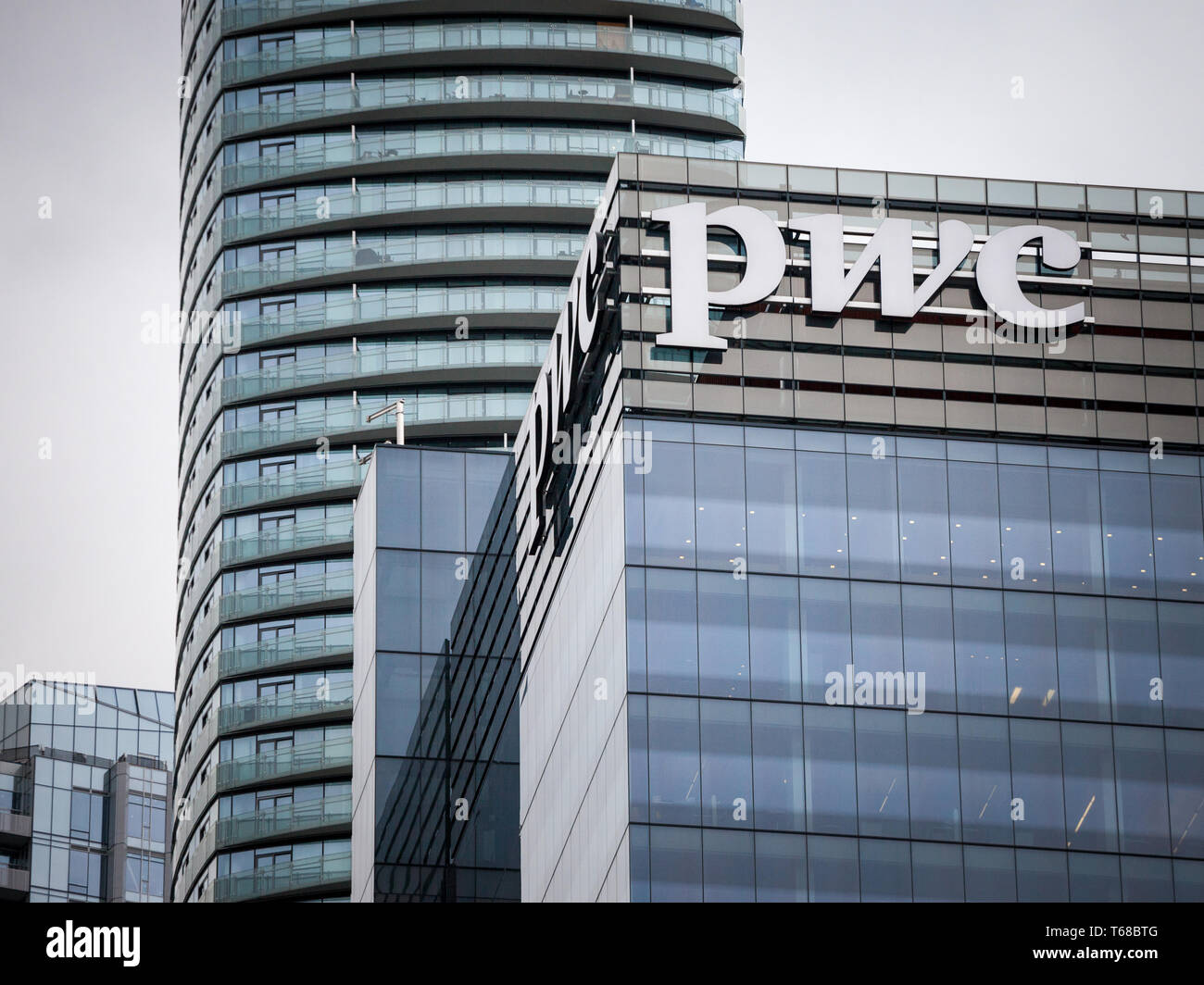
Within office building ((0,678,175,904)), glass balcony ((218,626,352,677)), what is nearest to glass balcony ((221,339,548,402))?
glass balcony ((218,626,352,677))

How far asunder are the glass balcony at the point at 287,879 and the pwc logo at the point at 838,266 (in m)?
53.9

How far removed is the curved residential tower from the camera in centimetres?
11319

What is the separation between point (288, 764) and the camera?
108 meters

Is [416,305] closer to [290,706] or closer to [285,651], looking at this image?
[285,651]

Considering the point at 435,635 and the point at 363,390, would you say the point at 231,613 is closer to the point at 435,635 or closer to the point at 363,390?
the point at 363,390

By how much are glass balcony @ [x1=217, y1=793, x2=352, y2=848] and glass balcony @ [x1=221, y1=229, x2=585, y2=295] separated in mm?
30497

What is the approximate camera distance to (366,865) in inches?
3024

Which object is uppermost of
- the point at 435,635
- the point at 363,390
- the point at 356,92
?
the point at 356,92

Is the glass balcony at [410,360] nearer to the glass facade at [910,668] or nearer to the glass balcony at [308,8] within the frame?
the glass balcony at [308,8]

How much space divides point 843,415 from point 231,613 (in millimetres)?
63146

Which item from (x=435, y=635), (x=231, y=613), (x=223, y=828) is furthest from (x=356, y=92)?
(x=435, y=635)

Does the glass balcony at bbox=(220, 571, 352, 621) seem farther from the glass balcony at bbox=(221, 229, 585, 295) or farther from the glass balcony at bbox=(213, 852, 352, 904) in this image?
the glass balcony at bbox=(221, 229, 585, 295)

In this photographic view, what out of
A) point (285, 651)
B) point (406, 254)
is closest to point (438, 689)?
point (285, 651)
